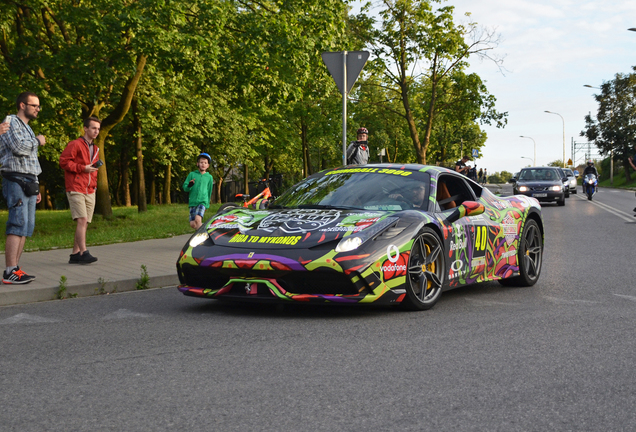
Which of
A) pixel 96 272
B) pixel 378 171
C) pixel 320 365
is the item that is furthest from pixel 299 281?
pixel 96 272

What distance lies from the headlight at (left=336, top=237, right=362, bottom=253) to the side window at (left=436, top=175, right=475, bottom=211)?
1.51 meters

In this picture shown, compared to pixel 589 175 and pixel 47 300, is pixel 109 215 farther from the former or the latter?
pixel 589 175

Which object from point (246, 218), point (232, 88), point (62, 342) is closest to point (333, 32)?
point (232, 88)

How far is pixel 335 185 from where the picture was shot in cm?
749

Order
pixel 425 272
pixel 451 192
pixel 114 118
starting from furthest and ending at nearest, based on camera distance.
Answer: pixel 114 118 → pixel 451 192 → pixel 425 272

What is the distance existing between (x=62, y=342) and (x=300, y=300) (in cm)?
177

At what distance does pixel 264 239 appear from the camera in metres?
6.29

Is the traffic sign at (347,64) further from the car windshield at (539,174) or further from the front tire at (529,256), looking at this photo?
the car windshield at (539,174)

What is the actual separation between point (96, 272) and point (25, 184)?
1.50 m

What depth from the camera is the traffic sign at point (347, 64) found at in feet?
40.1

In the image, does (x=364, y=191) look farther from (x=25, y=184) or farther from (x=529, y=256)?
(x=25, y=184)

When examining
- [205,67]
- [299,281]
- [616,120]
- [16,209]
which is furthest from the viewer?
[616,120]

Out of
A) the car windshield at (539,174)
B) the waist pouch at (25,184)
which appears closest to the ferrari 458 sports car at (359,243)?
the waist pouch at (25,184)

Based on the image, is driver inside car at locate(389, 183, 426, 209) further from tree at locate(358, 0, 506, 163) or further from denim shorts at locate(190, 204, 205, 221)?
tree at locate(358, 0, 506, 163)
